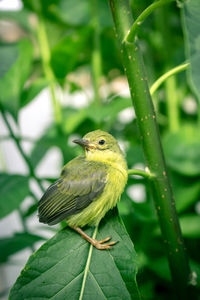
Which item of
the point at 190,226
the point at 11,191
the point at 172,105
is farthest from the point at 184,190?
the point at 11,191

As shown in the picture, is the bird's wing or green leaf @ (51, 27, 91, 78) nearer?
the bird's wing

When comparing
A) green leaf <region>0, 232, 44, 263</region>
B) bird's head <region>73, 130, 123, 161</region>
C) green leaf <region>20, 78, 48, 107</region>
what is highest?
green leaf <region>20, 78, 48, 107</region>

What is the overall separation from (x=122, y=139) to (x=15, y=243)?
81 cm

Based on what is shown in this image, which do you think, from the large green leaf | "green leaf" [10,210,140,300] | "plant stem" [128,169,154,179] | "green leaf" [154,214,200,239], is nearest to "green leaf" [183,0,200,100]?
"plant stem" [128,169,154,179]

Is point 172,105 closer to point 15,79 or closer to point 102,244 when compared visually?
point 15,79

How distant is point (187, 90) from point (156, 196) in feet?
3.31

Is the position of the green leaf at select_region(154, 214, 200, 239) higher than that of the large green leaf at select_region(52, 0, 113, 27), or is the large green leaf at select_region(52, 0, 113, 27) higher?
the large green leaf at select_region(52, 0, 113, 27)

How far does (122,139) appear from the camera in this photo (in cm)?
173

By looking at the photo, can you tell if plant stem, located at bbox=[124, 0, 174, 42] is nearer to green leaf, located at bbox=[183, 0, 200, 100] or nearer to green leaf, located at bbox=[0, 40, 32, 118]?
green leaf, located at bbox=[183, 0, 200, 100]

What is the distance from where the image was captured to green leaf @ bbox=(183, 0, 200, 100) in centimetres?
51

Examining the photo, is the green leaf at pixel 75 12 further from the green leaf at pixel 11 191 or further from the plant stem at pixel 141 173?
the plant stem at pixel 141 173

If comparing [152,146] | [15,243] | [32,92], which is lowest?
[15,243]

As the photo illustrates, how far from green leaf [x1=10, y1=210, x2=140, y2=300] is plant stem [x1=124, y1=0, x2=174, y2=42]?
41cm

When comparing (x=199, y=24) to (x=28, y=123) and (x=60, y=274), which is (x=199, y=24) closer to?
(x=60, y=274)
